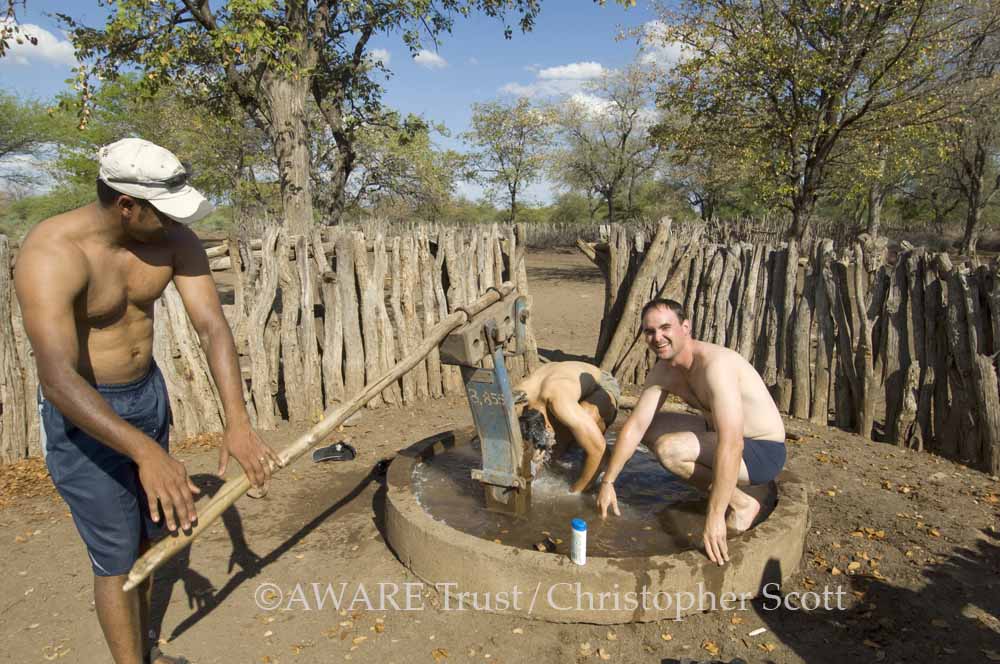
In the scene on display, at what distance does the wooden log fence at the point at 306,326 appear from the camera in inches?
195

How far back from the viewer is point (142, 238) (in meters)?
2.26

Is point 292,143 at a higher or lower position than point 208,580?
higher

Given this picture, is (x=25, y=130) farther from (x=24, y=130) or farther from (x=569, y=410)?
(x=569, y=410)

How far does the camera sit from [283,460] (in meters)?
2.37

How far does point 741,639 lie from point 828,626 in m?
0.44

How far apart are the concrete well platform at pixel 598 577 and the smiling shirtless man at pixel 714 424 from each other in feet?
0.78

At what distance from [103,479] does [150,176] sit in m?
1.10

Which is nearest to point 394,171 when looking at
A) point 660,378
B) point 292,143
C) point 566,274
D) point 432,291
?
point 566,274

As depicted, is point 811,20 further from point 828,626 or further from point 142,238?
point 142,238

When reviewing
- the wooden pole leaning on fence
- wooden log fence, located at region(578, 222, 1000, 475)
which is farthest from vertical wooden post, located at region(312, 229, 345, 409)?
the wooden pole leaning on fence

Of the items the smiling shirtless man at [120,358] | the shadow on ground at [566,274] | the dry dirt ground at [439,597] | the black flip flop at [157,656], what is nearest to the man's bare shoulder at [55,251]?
the smiling shirtless man at [120,358]

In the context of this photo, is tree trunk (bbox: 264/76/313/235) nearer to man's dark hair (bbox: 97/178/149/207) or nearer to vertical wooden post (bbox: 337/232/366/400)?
vertical wooden post (bbox: 337/232/366/400)

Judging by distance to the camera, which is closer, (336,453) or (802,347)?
(336,453)

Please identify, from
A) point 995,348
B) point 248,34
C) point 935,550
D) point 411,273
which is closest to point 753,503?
point 935,550
